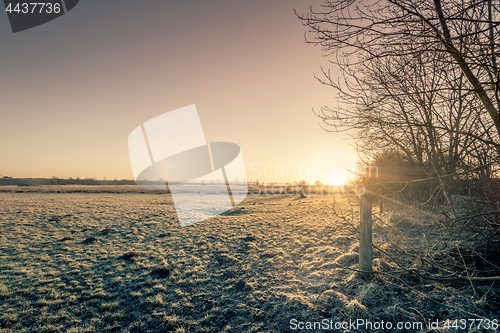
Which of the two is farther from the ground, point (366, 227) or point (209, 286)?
point (366, 227)

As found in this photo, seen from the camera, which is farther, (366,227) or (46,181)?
(46,181)

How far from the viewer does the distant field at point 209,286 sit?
373 centimetres

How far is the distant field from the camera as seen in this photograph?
147 inches

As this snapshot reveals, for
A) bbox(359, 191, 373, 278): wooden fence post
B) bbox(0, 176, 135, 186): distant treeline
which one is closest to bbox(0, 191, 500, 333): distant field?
bbox(359, 191, 373, 278): wooden fence post

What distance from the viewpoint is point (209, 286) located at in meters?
5.22

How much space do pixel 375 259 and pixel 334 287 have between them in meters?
1.41

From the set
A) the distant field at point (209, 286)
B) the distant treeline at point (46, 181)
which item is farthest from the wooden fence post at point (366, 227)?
the distant treeline at point (46, 181)

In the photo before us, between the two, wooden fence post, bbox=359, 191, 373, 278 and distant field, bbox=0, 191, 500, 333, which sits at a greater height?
wooden fence post, bbox=359, 191, 373, 278

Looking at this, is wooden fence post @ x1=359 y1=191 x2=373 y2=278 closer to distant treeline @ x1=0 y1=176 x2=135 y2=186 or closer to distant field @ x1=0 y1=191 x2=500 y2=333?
distant field @ x1=0 y1=191 x2=500 y2=333

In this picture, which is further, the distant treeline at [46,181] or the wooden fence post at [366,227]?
the distant treeline at [46,181]

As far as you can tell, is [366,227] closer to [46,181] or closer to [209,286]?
[209,286]

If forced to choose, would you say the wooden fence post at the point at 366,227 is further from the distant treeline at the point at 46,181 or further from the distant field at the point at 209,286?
the distant treeline at the point at 46,181

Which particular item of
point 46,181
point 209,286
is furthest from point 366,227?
point 46,181

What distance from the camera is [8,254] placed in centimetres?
762
